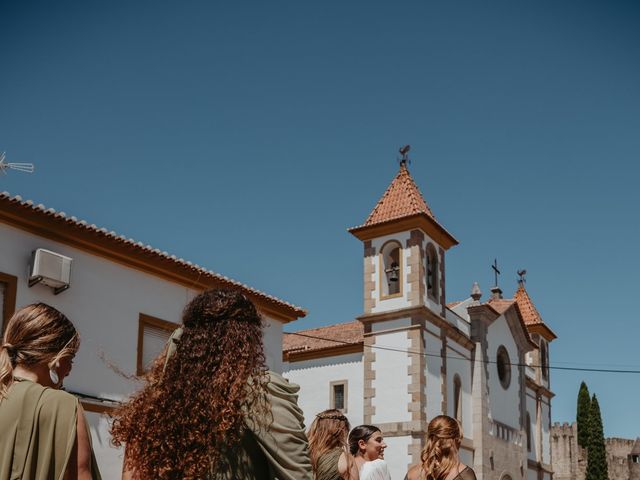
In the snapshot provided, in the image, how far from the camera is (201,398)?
106 inches

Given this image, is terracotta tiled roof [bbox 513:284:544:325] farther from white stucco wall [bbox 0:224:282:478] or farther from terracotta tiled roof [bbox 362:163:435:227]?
white stucco wall [bbox 0:224:282:478]

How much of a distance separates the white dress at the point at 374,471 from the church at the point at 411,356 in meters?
15.4

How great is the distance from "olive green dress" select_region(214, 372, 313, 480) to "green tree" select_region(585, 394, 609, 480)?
52.3 m

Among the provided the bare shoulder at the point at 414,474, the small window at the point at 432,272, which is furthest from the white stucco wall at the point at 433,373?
the bare shoulder at the point at 414,474

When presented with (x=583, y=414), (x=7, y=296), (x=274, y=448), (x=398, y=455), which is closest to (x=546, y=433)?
(x=398, y=455)

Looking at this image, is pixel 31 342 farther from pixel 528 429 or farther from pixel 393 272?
pixel 528 429

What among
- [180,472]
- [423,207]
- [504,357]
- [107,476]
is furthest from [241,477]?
[504,357]

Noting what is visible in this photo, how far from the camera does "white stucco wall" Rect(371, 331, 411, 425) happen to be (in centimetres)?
2180

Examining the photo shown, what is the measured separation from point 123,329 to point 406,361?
34.8 ft

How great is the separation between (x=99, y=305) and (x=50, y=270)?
1.30 metres

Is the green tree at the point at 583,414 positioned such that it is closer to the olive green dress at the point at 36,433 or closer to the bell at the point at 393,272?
the bell at the point at 393,272

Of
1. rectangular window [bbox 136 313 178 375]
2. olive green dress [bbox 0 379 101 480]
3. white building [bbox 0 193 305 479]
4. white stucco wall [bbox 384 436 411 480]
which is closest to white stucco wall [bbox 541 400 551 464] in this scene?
white stucco wall [bbox 384 436 411 480]

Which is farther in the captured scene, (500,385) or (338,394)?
(500,385)

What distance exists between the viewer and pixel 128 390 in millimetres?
13422
